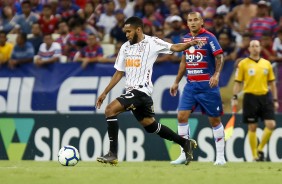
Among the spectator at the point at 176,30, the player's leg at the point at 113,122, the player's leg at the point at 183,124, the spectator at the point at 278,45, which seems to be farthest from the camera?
the spectator at the point at 176,30

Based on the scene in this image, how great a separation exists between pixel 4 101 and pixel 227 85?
16.9 feet

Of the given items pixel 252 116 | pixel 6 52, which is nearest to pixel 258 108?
pixel 252 116

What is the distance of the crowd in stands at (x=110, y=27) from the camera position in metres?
19.0

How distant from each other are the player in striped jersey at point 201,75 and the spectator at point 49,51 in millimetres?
6652

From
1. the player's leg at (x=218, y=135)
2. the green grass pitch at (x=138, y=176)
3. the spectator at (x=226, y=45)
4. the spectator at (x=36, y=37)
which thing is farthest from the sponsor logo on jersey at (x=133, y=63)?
the spectator at (x=36, y=37)

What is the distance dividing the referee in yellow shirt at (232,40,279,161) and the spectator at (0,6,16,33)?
27.4 ft

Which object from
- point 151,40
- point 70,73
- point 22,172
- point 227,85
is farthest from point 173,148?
point 22,172

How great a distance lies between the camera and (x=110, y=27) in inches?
862

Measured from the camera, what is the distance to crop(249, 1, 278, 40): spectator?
Answer: 19.0 meters

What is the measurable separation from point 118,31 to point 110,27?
992 mm

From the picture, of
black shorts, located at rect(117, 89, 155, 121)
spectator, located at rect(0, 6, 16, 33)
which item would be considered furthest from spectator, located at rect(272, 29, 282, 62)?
spectator, located at rect(0, 6, 16, 33)

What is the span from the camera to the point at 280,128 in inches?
687

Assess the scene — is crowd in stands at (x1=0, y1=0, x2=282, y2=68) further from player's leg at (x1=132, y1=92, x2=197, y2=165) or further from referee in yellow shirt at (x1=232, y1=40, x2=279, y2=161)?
player's leg at (x1=132, y1=92, x2=197, y2=165)

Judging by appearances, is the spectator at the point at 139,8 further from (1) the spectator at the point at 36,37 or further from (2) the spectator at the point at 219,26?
(2) the spectator at the point at 219,26
